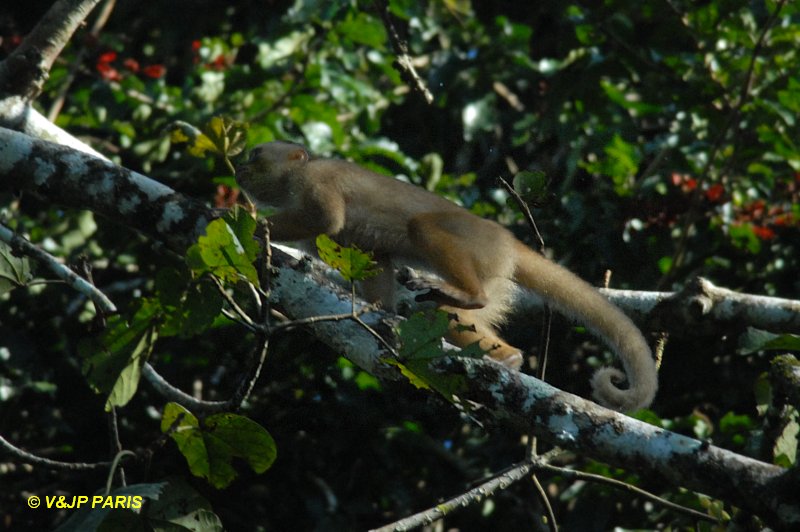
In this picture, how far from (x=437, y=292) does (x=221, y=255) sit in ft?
6.68

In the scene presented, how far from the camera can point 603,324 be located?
4918 mm

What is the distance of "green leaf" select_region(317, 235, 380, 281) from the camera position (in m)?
3.23

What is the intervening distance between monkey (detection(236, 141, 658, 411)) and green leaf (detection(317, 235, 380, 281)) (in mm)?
1628

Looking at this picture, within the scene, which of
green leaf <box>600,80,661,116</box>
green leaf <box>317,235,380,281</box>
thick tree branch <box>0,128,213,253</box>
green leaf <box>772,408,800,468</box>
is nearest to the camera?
green leaf <box>317,235,380,281</box>

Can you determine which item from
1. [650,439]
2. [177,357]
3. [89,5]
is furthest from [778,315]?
[89,5]

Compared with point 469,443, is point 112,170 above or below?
above

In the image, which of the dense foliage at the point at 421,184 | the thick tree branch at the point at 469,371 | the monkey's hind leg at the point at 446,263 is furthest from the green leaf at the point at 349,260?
the dense foliage at the point at 421,184

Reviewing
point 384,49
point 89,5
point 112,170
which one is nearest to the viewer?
point 112,170

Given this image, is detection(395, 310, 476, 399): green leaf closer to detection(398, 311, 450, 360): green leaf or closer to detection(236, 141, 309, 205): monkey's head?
Answer: detection(398, 311, 450, 360): green leaf

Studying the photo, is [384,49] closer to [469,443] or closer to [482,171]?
[482,171]

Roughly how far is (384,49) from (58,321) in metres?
3.27

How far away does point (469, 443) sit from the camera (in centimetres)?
682

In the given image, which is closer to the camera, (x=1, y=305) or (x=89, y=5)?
(x=89, y=5)

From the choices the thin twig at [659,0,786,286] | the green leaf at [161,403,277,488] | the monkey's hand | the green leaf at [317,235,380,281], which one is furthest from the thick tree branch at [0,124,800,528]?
the thin twig at [659,0,786,286]
